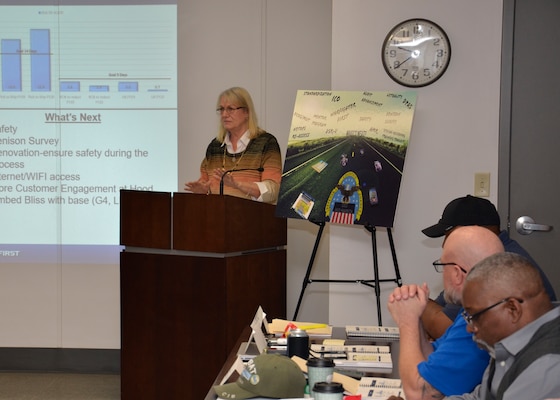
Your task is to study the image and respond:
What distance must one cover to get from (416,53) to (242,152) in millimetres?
1336

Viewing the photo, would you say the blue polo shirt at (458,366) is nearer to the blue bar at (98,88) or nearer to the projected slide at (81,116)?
the projected slide at (81,116)

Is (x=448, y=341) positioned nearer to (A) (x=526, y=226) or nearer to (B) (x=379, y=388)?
(B) (x=379, y=388)

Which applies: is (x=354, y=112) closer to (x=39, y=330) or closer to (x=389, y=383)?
(x=389, y=383)

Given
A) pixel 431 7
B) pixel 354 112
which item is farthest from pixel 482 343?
pixel 431 7

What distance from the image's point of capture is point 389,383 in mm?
2352

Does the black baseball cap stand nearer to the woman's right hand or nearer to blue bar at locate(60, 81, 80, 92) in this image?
the woman's right hand

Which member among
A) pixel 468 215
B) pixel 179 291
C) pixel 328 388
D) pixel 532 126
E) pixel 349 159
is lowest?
pixel 179 291

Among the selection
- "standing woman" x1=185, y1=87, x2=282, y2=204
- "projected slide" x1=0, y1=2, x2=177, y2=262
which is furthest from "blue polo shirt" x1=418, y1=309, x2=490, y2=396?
"projected slide" x1=0, y1=2, x2=177, y2=262

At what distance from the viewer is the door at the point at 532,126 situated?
479 centimetres

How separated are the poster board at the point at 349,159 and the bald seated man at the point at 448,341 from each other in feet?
6.45

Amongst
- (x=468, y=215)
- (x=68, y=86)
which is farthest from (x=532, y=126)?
(x=68, y=86)

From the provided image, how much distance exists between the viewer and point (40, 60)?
20.3 ft

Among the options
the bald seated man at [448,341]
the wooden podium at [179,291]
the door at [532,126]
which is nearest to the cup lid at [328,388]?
the bald seated man at [448,341]

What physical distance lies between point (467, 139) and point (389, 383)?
2883 mm
